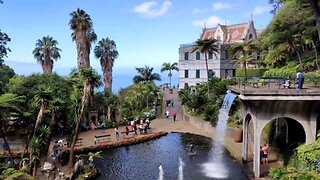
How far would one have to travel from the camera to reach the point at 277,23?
1451 inches

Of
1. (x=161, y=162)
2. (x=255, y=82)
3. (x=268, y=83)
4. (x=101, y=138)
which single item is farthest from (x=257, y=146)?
(x=101, y=138)

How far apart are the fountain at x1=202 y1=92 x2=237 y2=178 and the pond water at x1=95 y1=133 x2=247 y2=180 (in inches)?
8.1

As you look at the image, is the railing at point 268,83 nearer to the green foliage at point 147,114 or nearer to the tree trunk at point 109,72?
the green foliage at point 147,114

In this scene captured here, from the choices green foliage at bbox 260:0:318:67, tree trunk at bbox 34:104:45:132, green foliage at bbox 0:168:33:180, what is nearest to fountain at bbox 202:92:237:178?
tree trunk at bbox 34:104:45:132

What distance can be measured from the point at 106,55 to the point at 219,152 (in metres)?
33.5

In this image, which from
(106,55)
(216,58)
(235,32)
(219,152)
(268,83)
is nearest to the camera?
(268,83)

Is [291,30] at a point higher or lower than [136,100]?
higher

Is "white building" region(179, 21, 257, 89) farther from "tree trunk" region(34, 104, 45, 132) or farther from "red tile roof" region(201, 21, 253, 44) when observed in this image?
"tree trunk" region(34, 104, 45, 132)

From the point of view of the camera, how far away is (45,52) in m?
52.5

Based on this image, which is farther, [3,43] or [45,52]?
[45,52]

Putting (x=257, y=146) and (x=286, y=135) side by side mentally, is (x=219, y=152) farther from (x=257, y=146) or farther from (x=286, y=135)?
(x=257, y=146)

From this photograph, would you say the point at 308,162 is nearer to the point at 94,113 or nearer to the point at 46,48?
the point at 94,113

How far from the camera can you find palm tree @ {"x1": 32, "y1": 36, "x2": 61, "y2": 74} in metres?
52.4

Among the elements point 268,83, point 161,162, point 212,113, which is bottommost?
point 161,162
